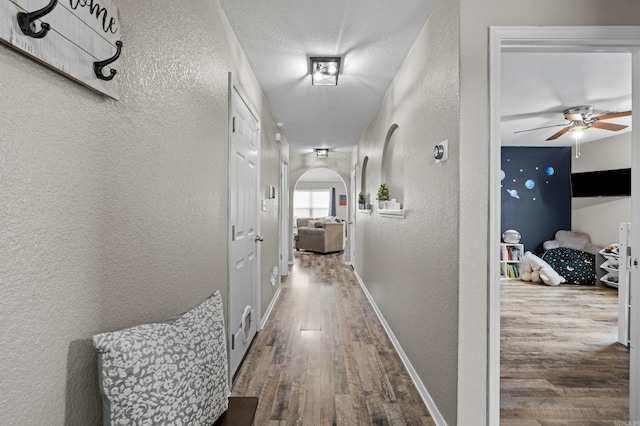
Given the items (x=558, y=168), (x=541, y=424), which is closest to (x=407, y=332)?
(x=541, y=424)

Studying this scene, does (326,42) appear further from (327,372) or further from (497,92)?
(327,372)

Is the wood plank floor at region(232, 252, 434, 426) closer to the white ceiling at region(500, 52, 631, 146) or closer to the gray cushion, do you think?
the gray cushion

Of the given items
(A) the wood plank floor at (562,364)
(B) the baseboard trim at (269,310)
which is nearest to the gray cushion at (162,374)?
(A) the wood plank floor at (562,364)

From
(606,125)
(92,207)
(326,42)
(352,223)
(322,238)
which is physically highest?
(326,42)

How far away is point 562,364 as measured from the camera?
2568 mm

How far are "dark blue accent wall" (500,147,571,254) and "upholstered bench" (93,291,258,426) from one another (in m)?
6.44

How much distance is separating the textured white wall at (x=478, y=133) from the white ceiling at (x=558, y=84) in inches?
31.1

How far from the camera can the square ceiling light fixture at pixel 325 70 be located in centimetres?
259

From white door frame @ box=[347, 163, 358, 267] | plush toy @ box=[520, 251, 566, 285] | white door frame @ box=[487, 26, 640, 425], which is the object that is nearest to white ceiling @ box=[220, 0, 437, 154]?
white door frame @ box=[487, 26, 640, 425]

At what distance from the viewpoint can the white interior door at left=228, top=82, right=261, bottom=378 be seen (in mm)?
2215

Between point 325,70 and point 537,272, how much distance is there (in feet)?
17.0

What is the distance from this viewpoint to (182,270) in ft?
4.80

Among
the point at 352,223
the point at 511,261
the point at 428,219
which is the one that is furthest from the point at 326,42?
the point at 511,261

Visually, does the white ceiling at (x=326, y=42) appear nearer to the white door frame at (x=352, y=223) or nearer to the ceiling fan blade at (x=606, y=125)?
the white door frame at (x=352, y=223)
